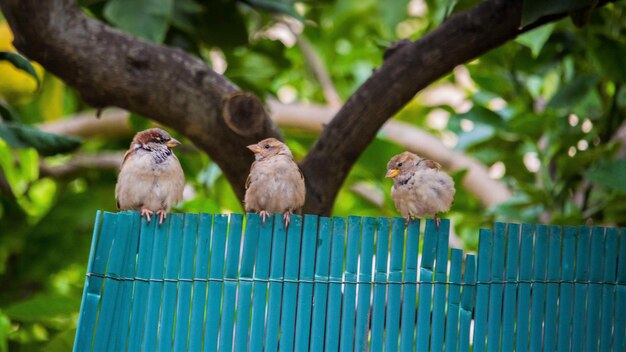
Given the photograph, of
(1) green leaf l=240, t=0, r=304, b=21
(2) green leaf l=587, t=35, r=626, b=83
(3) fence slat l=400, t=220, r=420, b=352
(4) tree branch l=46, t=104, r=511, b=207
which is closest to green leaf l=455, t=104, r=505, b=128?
Result: (4) tree branch l=46, t=104, r=511, b=207

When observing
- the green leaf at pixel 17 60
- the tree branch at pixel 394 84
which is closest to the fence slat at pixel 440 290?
the tree branch at pixel 394 84

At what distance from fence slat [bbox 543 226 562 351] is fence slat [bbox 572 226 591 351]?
0.09m

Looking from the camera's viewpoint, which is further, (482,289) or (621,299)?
(621,299)

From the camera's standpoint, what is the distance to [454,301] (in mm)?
3197

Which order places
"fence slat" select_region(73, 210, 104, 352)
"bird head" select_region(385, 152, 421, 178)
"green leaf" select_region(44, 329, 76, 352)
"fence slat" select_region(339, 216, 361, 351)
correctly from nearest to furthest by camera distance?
"fence slat" select_region(73, 210, 104, 352) → "fence slat" select_region(339, 216, 361, 351) → "bird head" select_region(385, 152, 421, 178) → "green leaf" select_region(44, 329, 76, 352)

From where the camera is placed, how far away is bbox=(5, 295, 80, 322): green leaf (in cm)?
440

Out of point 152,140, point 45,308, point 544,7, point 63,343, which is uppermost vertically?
point 544,7

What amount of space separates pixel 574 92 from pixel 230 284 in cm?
270

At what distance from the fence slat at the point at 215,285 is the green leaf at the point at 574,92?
8.40ft

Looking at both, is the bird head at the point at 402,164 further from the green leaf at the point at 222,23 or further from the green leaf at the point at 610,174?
the green leaf at the point at 222,23

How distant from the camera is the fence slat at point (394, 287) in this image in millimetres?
3117

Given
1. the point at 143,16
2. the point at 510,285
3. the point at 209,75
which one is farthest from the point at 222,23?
the point at 510,285

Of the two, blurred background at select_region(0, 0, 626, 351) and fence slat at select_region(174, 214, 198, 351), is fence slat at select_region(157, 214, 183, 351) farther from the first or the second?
blurred background at select_region(0, 0, 626, 351)

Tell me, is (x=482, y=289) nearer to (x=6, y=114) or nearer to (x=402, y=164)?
(x=402, y=164)
